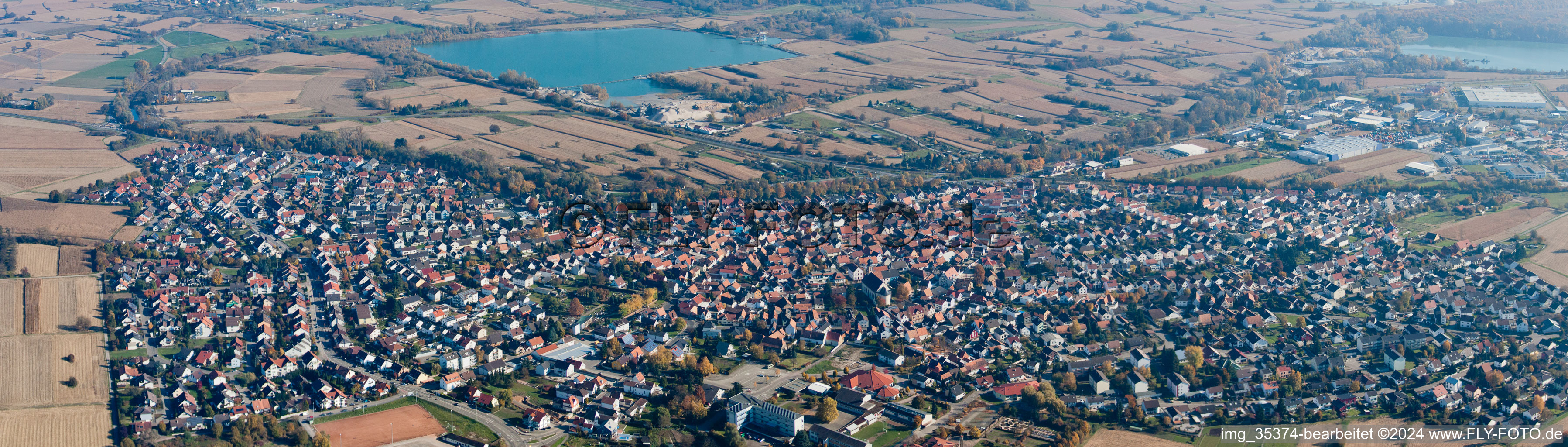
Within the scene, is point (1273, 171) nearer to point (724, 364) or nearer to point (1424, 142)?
point (1424, 142)

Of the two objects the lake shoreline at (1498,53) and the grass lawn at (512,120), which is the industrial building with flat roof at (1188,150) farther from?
the lake shoreline at (1498,53)

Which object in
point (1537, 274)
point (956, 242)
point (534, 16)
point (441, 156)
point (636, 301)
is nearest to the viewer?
point (636, 301)

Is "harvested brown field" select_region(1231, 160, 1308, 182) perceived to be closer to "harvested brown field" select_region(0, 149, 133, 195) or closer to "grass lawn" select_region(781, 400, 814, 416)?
"grass lawn" select_region(781, 400, 814, 416)

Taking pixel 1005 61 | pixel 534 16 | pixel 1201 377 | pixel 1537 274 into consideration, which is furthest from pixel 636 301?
pixel 534 16

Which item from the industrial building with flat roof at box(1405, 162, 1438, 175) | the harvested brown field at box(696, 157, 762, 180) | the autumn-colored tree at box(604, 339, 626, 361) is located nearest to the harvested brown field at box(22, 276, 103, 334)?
the autumn-colored tree at box(604, 339, 626, 361)

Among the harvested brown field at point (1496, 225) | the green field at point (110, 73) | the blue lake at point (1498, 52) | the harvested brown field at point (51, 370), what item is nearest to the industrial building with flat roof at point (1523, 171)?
the harvested brown field at point (1496, 225)

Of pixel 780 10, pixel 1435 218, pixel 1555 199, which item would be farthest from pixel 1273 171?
pixel 780 10

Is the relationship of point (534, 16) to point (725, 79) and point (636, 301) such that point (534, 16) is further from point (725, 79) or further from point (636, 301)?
point (636, 301)
